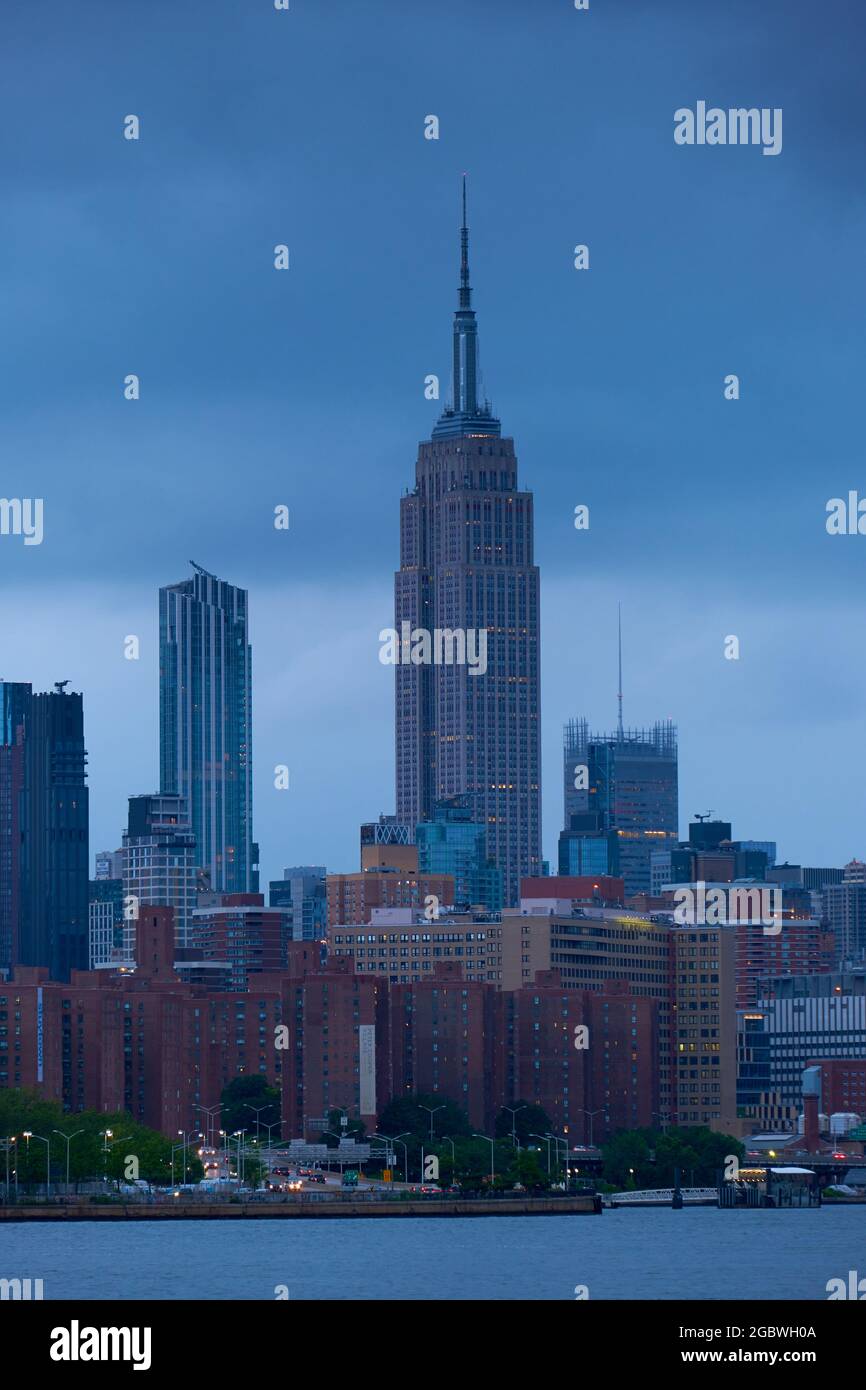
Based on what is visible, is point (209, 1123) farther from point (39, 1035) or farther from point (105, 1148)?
point (105, 1148)

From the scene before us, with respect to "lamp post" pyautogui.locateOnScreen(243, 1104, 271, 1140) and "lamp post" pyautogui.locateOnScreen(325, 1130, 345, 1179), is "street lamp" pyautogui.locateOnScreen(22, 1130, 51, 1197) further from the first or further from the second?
"lamp post" pyautogui.locateOnScreen(243, 1104, 271, 1140)

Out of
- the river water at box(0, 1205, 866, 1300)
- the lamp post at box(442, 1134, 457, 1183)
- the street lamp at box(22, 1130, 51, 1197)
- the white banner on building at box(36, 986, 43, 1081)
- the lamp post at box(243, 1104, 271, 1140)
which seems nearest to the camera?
the river water at box(0, 1205, 866, 1300)

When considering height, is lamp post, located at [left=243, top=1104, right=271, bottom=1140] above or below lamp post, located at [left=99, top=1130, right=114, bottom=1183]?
above

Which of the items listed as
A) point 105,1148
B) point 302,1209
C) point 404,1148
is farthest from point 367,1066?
point 302,1209

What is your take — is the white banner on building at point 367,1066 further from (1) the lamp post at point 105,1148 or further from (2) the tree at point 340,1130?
(1) the lamp post at point 105,1148

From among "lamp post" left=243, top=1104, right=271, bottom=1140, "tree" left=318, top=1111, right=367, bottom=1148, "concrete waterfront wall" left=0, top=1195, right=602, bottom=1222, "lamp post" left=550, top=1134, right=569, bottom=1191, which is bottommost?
"concrete waterfront wall" left=0, top=1195, right=602, bottom=1222

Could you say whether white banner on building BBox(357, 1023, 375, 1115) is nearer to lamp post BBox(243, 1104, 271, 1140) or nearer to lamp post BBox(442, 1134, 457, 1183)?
lamp post BBox(243, 1104, 271, 1140)

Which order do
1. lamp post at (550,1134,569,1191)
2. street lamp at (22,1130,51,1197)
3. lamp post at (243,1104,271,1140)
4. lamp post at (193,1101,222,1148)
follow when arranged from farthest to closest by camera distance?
lamp post at (243,1104,271,1140), lamp post at (193,1101,222,1148), lamp post at (550,1134,569,1191), street lamp at (22,1130,51,1197)

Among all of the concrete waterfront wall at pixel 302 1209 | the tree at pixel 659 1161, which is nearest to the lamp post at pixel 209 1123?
the tree at pixel 659 1161

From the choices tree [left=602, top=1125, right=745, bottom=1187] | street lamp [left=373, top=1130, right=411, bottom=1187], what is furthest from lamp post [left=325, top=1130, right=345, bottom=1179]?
tree [left=602, top=1125, right=745, bottom=1187]

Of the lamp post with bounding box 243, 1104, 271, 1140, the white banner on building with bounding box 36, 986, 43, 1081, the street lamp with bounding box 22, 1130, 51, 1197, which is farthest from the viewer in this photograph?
the lamp post with bounding box 243, 1104, 271, 1140

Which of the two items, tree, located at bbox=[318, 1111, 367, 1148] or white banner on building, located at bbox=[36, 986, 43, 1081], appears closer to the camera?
tree, located at bbox=[318, 1111, 367, 1148]

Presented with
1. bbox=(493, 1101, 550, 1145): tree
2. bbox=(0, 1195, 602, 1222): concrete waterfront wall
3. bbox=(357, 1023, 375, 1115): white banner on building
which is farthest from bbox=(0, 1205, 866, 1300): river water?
bbox=(357, 1023, 375, 1115): white banner on building
